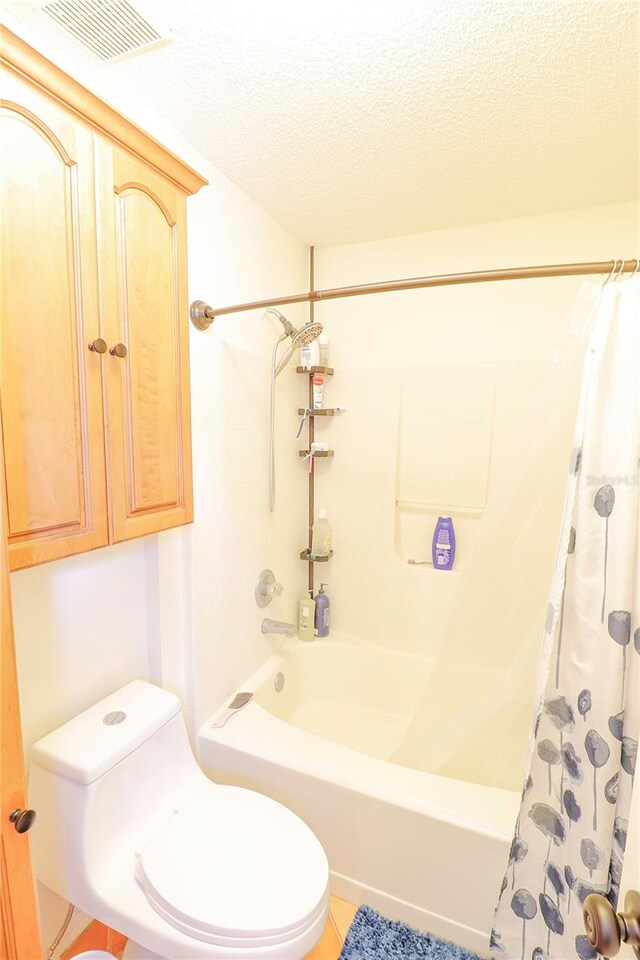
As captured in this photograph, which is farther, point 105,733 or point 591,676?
point 105,733

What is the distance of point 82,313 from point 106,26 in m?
0.68

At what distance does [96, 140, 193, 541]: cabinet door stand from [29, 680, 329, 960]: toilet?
0.57m

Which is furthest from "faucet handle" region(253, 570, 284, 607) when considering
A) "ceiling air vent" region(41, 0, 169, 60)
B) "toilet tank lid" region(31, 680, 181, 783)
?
"ceiling air vent" region(41, 0, 169, 60)

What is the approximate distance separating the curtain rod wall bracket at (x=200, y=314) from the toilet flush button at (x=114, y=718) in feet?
3.82

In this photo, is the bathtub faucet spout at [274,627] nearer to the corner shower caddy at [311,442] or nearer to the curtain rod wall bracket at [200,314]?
the corner shower caddy at [311,442]

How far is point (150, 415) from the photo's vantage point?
1.05 m

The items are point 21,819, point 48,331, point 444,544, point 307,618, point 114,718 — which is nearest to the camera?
point 21,819

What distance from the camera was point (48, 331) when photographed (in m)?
0.80

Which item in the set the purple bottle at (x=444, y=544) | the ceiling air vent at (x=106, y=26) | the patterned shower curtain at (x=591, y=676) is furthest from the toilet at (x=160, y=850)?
the ceiling air vent at (x=106, y=26)

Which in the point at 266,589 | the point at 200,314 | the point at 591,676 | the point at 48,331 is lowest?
the point at 266,589

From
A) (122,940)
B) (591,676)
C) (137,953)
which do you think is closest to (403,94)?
(591,676)

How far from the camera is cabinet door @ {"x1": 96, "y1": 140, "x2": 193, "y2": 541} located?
92cm

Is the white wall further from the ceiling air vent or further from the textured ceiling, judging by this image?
the ceiling air vent

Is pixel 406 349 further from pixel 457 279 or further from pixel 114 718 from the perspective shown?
pixel 114 718
